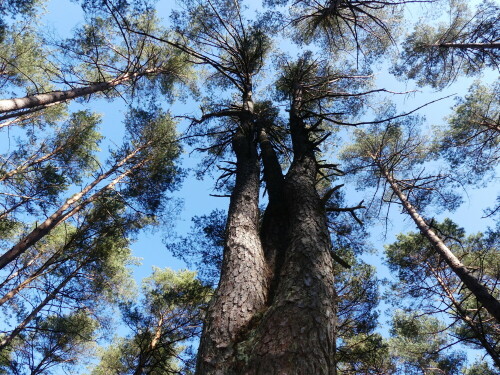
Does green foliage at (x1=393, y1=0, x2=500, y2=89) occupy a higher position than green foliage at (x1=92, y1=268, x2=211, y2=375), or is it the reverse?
green foliage at (x1=393, y1=0, x2=500, y2=89)

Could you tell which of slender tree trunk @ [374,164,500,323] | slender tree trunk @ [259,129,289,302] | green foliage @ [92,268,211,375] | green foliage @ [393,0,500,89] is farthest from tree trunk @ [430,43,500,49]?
green foliage @ [92,268,211,375]

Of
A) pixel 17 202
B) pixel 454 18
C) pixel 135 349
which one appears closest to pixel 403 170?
pixel 454 18

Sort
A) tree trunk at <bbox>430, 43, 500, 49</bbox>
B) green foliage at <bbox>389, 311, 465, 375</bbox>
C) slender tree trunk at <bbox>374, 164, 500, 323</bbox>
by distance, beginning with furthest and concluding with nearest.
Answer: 1. green foliage at <bbox>389, 311, 465, 375</bbox>
2. tree trunk at <bbox>430, 43, 500, 49</bbox>
3. slender tree trunk at <bbox>374, 164, 500, 323</bbox>

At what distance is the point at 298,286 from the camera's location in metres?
2.41

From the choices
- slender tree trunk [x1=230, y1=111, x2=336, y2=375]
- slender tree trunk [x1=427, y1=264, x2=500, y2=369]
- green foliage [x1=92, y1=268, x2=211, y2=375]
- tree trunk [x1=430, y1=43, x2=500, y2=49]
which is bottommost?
slender tree trunk [x1=230, y1=111, x2=336, y2=375]

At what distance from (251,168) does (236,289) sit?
2232 mm

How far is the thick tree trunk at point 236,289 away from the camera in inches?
86.6

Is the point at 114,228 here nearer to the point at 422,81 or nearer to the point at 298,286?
the point at 298,286

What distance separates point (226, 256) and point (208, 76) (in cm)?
948

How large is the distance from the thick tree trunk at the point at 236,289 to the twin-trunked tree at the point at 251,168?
0.01 meters

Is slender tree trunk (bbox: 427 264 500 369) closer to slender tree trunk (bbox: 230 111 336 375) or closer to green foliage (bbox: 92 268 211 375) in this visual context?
slender tree trunk (bbox: 230 111 336 375)

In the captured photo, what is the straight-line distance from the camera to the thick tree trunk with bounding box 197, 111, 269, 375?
220 centimetres

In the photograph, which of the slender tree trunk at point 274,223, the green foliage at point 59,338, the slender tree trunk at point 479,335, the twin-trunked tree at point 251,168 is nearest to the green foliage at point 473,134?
the twin-trunked tree at point 251,168

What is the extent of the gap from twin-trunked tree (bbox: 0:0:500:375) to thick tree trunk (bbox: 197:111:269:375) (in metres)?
0.01
